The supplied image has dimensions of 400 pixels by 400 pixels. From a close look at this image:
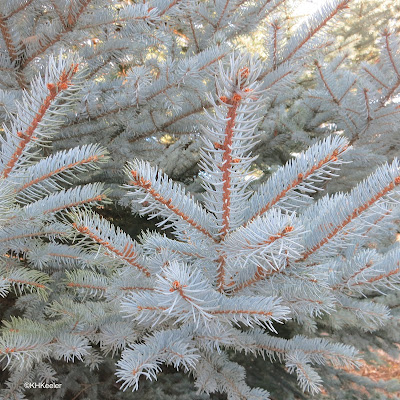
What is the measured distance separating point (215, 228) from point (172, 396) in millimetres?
964

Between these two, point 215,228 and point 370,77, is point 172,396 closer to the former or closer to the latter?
point 215,228

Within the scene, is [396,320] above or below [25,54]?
below

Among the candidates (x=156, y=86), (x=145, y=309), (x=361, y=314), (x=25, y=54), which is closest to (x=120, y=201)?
(x=156, y=86)

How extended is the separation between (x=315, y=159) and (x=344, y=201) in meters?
0.14

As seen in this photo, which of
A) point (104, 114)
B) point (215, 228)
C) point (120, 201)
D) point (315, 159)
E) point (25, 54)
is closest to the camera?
point (315, 159)

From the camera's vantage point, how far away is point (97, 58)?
1.72 m

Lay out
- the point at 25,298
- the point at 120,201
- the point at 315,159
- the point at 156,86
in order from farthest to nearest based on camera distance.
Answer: the point at 120,201
the point at 156,86
the point at 25,298
the point at 315,159

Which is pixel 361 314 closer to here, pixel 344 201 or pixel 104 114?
pixel 344 201

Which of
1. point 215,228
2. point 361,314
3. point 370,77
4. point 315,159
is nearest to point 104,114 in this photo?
point 215,228

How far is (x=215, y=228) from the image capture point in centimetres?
82

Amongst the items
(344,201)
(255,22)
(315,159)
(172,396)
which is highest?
(255,22)

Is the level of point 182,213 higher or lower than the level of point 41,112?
lower

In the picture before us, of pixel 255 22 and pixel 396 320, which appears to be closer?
pixel 396 320

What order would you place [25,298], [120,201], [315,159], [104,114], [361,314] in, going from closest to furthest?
[315,159], [361,314], [25,298], [104,114], [120,201]
